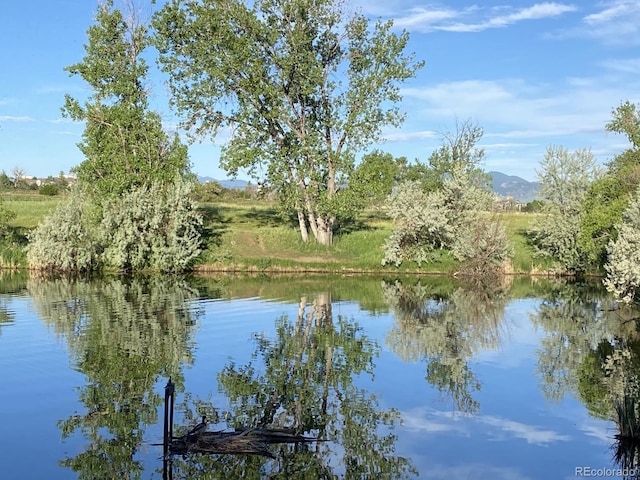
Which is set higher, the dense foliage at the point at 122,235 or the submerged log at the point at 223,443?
the dense foliage at the point at 122,235

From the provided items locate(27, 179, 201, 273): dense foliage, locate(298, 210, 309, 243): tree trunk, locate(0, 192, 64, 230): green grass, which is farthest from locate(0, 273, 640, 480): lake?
locate(0, 192, 64, 230): green grass

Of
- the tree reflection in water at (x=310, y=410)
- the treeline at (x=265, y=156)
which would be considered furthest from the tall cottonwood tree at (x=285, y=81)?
the tree reflection in water at (x=310, y=410)

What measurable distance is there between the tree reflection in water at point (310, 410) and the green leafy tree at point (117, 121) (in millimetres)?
29314

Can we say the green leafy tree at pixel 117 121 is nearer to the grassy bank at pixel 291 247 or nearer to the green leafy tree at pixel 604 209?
the grassy bank at pixel 291 247

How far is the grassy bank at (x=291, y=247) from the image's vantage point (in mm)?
50000

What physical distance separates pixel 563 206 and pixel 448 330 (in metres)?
26.6

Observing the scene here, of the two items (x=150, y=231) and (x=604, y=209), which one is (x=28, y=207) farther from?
(x=604, y=209)

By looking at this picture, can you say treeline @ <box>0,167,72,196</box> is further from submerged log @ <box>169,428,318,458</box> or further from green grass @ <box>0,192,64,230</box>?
submerged log @ <box>169,428,318,458</box>

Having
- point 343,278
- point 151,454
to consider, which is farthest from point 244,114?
point 151,454

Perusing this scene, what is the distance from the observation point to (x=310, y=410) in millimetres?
16359

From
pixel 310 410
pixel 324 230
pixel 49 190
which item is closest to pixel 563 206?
pixel 324 230

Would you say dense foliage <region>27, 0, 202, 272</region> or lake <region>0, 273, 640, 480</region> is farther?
dense foliage <region>27, 0, 202, 272</region>

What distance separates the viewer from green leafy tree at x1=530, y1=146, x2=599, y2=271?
1906 inches

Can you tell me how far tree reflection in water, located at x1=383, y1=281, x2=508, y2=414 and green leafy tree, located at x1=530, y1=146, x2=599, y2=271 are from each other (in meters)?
8.75
